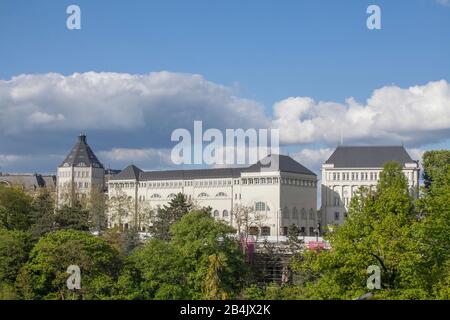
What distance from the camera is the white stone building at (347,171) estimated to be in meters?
162

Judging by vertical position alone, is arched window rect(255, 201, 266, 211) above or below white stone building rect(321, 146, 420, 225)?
below

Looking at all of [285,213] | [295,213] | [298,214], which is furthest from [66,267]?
[298,214]

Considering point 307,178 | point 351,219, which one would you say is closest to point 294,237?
point 351,219

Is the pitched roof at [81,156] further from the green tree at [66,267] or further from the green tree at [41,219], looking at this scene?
the green tree at [66,267]

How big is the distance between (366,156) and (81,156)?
59509mm

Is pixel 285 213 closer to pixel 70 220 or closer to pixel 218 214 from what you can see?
pixel 218 214

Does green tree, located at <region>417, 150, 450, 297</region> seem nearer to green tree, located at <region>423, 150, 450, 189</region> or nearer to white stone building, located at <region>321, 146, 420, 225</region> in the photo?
green tree, located at <region>423, 150, 450, 189</region>

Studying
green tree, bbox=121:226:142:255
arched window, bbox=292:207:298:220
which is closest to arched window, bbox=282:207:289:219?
arched window, bbox=292:207:298:220

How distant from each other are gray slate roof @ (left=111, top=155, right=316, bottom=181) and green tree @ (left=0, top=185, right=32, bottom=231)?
5591 centimetres

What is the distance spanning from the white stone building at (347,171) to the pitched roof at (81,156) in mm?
51038

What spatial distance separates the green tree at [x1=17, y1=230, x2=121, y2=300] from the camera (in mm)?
56406

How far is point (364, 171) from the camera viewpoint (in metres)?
162
